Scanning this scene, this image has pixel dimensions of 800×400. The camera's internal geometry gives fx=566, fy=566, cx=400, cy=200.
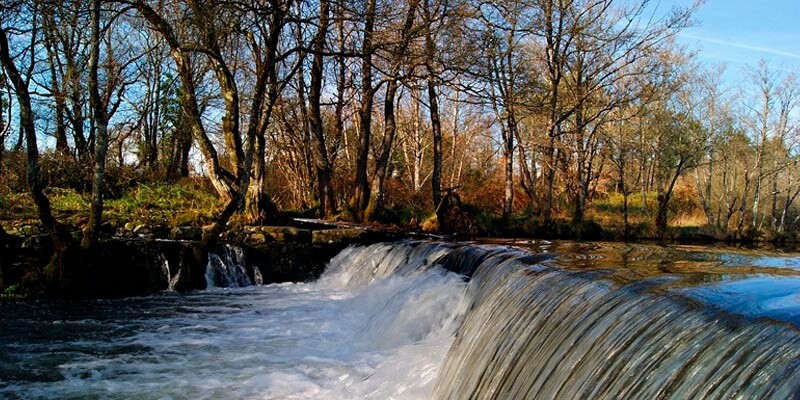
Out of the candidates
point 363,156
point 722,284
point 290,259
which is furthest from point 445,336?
point 363,156

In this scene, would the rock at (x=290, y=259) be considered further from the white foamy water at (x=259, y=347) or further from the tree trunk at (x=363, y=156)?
the tree trunk at (x=363, y=156)

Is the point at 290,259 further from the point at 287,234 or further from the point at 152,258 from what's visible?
the point at 152,258

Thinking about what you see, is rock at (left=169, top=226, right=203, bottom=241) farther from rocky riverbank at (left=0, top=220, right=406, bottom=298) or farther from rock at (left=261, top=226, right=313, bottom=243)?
rock at (left=261, top=226, right=313, bottom=243)

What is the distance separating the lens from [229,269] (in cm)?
1149

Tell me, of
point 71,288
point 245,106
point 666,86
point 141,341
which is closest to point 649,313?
point 141,341

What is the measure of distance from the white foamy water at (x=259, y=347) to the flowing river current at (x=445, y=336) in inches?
1.1

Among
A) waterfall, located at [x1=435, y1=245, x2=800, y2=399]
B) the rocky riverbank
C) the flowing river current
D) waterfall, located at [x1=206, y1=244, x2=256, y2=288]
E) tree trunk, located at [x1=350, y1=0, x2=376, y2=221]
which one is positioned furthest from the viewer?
tree trunk, located at [x1=350, y1=0, x2=376, y2=221]

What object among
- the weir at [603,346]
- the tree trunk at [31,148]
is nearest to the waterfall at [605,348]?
the weir at [603,346]

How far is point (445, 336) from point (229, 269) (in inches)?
251

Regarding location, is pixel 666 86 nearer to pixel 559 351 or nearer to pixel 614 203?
pixel 614 203

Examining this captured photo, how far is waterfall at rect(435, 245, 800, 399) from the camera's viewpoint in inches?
Result: 102

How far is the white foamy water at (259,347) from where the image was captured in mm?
5387

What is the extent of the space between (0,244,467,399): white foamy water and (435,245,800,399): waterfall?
3.08ft

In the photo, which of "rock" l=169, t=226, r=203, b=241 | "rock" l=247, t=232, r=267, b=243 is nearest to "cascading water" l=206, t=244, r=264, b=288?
"rock" l=247, t=232, r=267, b=243
